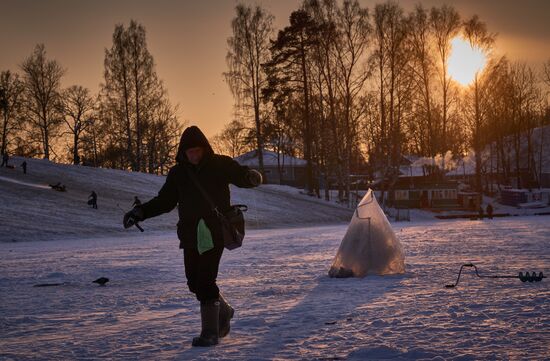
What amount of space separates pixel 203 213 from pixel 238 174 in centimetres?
38

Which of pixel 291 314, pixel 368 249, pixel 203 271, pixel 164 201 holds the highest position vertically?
pixel 164 201

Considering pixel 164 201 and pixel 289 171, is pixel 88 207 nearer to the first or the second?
pixel 164 201

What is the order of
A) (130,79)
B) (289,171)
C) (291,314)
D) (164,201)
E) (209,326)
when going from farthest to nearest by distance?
1. (289,171)
2. (130,79)
3. (291,314)
4. (164,201)
5. (209,326)

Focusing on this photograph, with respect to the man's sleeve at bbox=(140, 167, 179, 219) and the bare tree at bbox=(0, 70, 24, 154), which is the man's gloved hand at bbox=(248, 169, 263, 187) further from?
the bare tree at bbox=(0, 70, 24, 154)

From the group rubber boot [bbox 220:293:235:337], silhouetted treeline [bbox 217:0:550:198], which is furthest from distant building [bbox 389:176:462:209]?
rubber boot [bbox 220:293:235:337]

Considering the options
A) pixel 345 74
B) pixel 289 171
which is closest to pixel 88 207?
pixel 345 74

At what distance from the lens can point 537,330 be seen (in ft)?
17.0

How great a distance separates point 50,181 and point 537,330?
40132mm

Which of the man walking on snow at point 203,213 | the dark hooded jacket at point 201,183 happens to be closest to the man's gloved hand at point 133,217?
the man walking on snow at point 203,213

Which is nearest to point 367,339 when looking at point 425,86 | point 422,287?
point 422,287

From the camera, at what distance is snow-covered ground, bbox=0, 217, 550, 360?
4816mm

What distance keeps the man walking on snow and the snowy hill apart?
2255 cm

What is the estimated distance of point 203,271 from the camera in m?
5.24

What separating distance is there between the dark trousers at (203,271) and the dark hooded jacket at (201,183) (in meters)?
0.07
